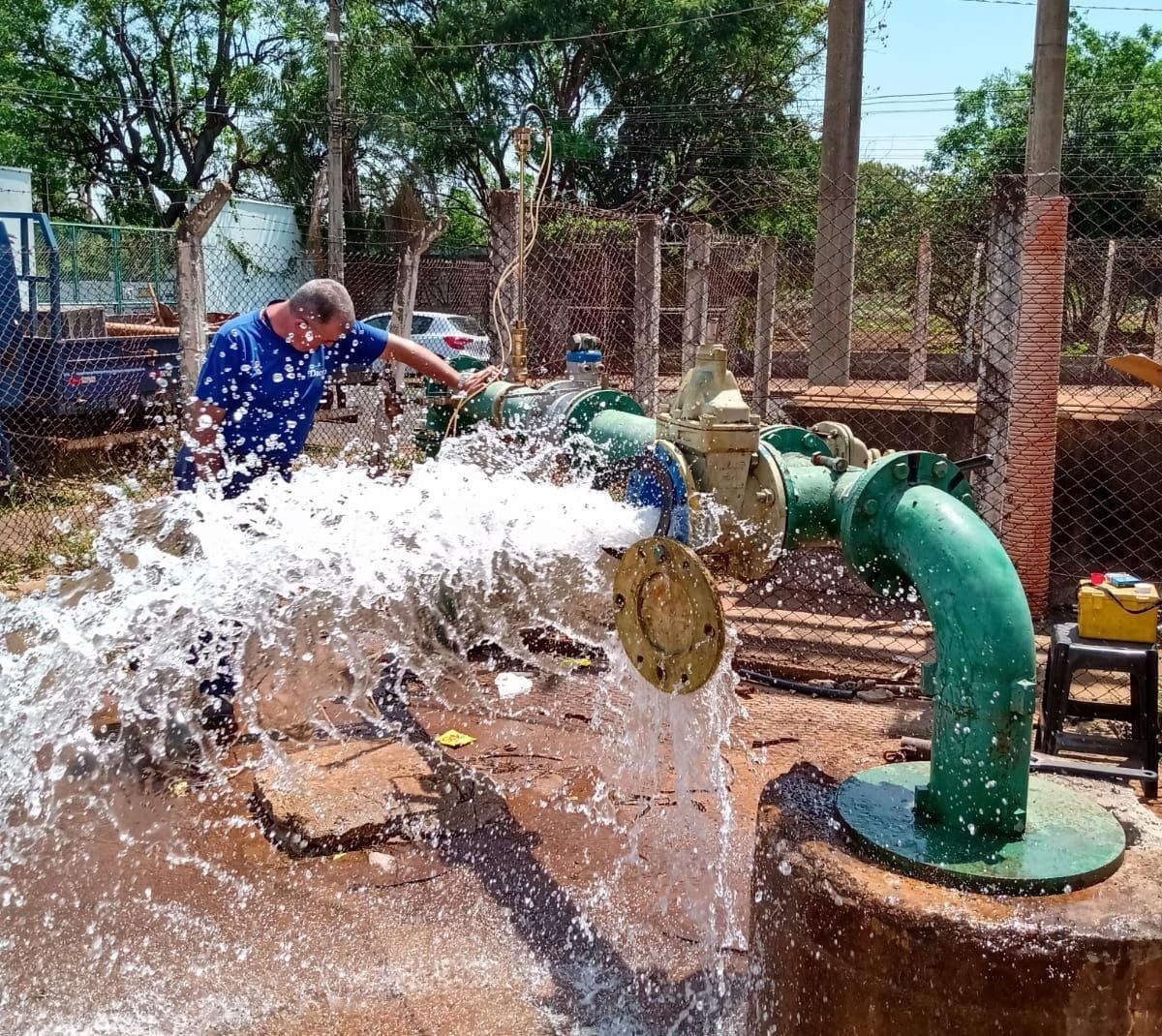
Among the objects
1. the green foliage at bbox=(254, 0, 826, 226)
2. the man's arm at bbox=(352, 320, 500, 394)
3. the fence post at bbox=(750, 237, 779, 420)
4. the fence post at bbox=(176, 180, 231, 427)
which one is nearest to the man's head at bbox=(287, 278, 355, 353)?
the man's arm at bbox=(352, 320, 500, 394)

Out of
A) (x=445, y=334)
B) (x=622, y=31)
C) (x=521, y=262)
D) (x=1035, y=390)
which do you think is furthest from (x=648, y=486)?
(x=622, y=31)

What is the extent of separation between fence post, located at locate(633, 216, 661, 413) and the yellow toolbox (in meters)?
2.93

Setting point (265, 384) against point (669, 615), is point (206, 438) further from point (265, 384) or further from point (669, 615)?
point (669, 615)

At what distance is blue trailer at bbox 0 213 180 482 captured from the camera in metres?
8.95

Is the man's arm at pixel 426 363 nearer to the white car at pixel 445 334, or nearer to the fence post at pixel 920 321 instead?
the fence post at pixel 920 321

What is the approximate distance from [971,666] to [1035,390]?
3959 millimetres

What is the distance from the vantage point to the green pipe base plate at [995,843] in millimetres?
1915

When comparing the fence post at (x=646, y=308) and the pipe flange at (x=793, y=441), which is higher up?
the fence post at (x=646, y=308)

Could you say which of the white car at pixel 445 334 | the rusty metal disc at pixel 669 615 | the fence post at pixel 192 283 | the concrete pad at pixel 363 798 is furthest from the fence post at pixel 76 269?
the rusty metal disc at pixel 669 615

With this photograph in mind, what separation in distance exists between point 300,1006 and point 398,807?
902 millimetres

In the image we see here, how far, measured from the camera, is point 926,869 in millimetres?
1944

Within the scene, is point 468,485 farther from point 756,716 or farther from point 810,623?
point 810,623

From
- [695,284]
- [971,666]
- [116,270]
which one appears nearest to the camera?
[971,666]

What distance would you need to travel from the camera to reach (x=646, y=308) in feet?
21.8
